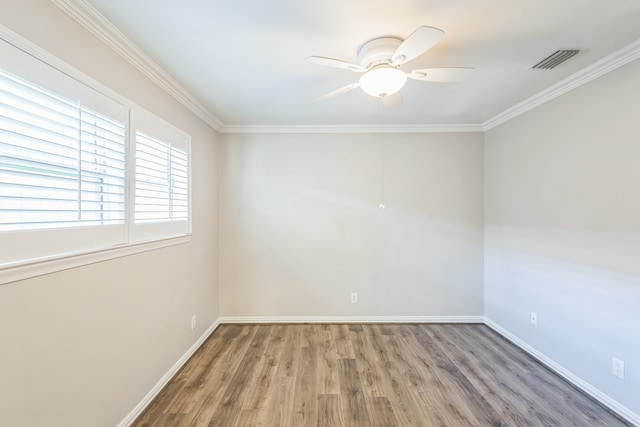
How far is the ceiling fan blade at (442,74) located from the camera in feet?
5.52

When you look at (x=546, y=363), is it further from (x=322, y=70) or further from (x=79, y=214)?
(x=79, y=214)

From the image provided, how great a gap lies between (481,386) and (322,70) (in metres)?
2.86

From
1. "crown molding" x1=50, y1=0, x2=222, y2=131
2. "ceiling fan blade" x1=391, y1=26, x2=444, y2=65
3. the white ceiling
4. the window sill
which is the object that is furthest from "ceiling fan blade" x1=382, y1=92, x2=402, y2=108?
the window sill

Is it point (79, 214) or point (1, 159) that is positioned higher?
point (1, 159)

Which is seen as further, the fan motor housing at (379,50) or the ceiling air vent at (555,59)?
the ceiling air vent at (555,59)

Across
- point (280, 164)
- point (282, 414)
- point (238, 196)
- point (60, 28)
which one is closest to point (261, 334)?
point (282, 414)

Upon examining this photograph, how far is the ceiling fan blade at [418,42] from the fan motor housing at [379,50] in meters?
0.18

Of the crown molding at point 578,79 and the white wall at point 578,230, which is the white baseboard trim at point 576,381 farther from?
the crown molding at point 578,79

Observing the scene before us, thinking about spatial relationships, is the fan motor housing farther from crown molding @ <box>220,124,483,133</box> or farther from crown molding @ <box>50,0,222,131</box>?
crown molding @ <box>220,124,483,133</box>

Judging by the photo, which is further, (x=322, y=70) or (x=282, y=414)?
(x=322, y=70)

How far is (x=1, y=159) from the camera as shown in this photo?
111 cm

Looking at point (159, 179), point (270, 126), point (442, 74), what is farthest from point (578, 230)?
point (159, 179)

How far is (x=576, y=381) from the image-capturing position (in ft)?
7.41

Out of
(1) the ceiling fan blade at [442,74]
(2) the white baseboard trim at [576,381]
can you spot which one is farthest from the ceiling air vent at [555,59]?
(2) the white baseboard trim at [576,381]
